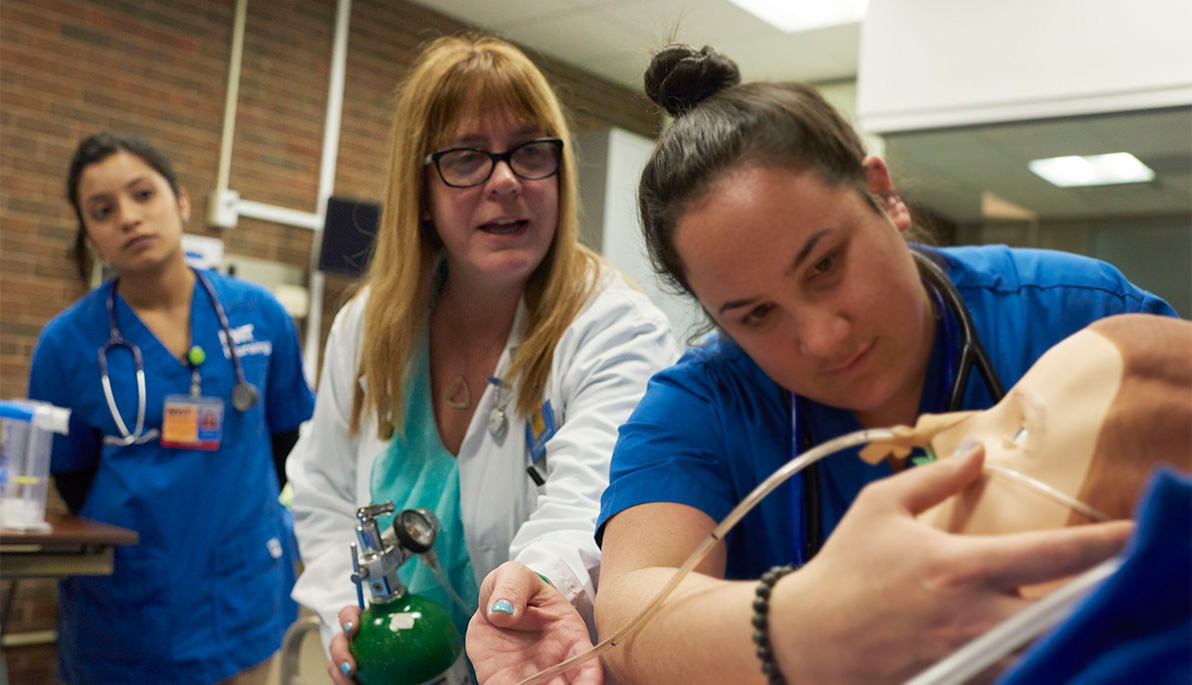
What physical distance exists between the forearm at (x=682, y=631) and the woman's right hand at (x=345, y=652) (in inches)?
11.1

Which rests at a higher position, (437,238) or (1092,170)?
(1092,170)

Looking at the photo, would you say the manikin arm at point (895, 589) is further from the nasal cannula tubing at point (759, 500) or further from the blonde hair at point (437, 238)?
the blonde hair at point (437, 238)

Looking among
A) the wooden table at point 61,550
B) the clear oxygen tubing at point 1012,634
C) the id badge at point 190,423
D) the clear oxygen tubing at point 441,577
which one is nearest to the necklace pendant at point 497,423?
the clear oxygen tubing at point 441,577

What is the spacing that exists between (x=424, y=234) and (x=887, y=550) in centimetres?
109

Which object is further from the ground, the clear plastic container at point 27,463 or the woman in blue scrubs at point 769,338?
the woman in blue scrubs at point 769,338

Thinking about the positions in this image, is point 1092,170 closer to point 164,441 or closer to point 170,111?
point 164,441

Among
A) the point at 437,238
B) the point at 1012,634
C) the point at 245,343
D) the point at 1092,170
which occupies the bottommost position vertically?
the point at 1012,634

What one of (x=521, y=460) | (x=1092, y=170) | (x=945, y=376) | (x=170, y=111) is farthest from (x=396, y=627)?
(x=170, y=111)

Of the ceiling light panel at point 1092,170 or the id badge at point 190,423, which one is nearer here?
the id badge at point 190,423

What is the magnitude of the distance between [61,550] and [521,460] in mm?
1443

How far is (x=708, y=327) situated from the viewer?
38.4 inches

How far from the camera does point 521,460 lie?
1220mm

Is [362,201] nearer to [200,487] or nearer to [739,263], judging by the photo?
[200,487]

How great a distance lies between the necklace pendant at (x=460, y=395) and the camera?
1312 millimetres
